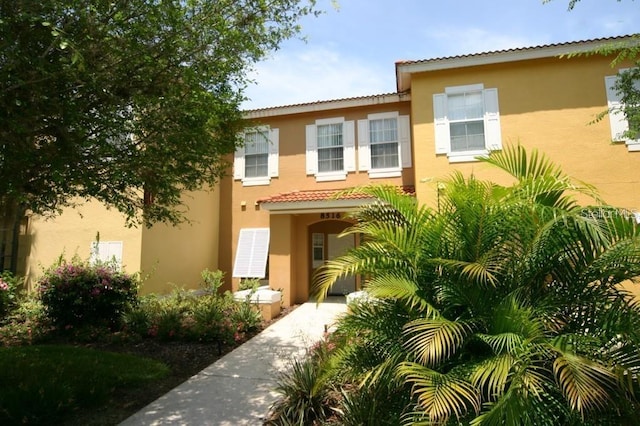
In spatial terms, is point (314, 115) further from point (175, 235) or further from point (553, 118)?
point (553, 118)

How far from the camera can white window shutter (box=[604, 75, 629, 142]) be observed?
31.6 feet

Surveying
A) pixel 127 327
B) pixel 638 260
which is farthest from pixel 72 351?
pixel 638 260

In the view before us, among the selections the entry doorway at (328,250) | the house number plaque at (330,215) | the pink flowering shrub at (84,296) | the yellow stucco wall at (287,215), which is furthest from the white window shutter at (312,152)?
the pink flowering shrub at (84,296)

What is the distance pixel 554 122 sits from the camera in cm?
1002

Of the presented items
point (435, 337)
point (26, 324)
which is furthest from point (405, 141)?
point (26, 324)

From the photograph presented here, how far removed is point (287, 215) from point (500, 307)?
9148mm

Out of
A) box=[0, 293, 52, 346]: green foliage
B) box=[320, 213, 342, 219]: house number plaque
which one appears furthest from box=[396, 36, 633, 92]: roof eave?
box=[0, 293, 52, 346]: green foliage

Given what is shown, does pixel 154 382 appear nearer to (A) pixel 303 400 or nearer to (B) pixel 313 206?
(A) pixel 303 400

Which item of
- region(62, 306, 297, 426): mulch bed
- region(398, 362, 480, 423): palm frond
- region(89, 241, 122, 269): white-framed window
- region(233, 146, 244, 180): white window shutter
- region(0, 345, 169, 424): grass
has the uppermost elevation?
region(233, 146, 244, 180): white window shutter

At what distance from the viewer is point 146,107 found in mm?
→ 5562

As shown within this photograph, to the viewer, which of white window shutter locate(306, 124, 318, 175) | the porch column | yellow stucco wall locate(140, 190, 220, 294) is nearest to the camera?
yellow stucco wall locate(140, 190, 220, 294)

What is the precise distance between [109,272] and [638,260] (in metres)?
10.5

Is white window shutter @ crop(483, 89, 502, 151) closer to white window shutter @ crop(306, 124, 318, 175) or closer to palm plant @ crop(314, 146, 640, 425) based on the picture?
white window shutter @ crop(306, 124, 318, 175)

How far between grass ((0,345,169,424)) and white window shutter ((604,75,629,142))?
11481 mm
